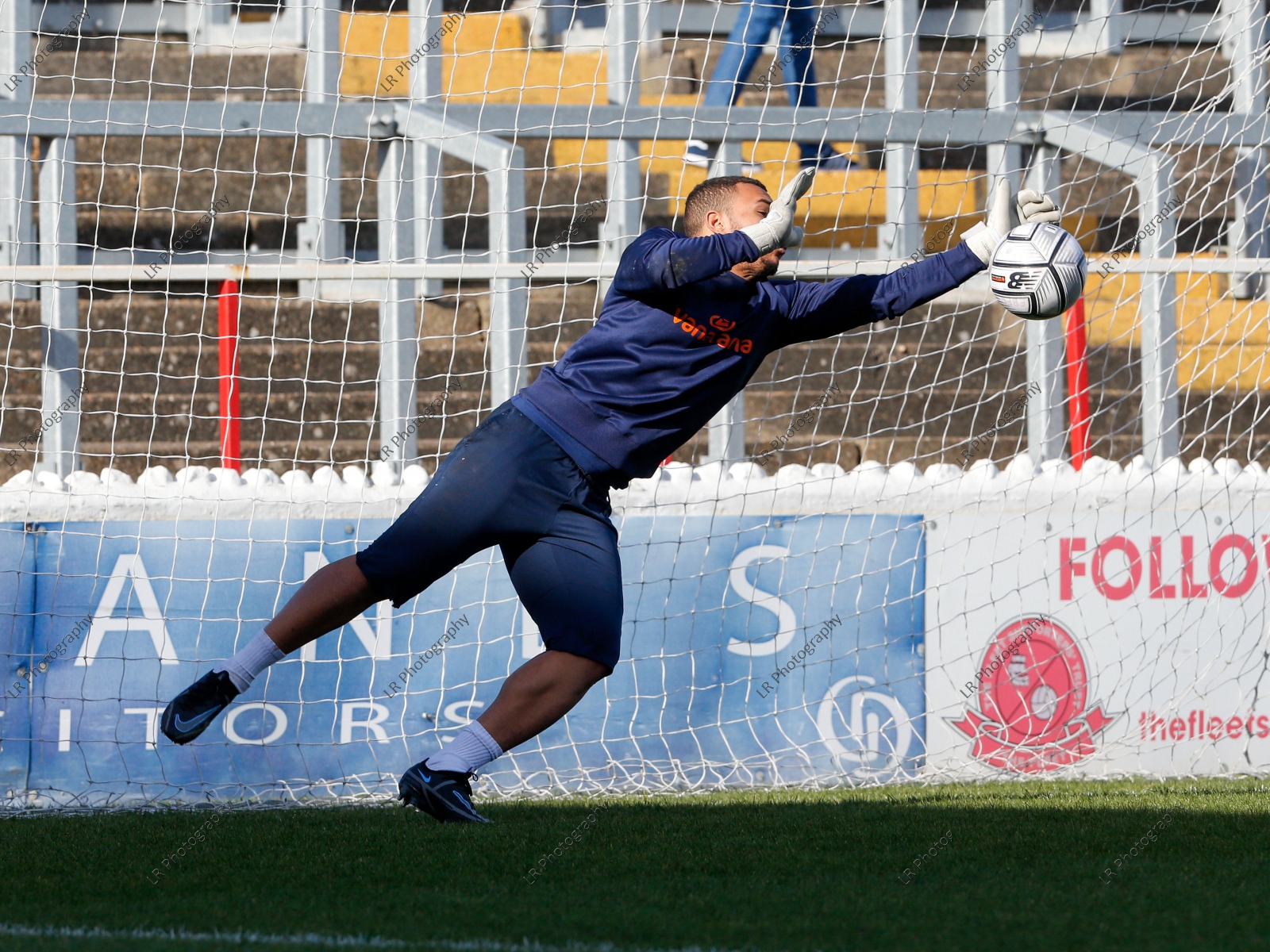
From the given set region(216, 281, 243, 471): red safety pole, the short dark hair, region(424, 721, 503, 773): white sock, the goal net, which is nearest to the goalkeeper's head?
the short dark hair

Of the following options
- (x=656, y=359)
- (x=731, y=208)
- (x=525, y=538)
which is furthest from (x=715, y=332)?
(x=525, y=538)

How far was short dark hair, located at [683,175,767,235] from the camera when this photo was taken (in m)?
4.45

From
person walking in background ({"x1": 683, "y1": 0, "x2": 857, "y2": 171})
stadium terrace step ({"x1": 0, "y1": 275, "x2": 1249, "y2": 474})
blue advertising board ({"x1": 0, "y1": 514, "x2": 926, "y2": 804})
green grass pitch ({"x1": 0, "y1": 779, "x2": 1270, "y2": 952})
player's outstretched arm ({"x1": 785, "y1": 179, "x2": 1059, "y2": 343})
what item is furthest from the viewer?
stadium terrace step ({"x1": 0, "y1": 275, "x2": 1249, "y2": 474})

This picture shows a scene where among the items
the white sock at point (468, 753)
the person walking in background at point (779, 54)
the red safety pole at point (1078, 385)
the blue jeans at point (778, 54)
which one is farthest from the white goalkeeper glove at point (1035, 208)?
the blue jeans at point (778, 54)

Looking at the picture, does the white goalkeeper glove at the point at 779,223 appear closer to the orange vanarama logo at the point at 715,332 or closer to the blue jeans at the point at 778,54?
the orange vanarama logo at the point at 715,332

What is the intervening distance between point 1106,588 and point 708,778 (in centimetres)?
176

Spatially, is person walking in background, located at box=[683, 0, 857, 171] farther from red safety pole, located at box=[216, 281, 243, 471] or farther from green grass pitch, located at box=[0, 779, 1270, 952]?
green grass pitch, located at box=[0, 779, 1270, 952]

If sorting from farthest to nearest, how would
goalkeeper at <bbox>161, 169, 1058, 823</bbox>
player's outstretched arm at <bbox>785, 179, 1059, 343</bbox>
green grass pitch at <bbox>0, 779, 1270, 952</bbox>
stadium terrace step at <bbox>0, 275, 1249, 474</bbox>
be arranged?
stadium terrace step at <bbox>0, 275, 1249, 474</bbox>
player's outstretched arm at <bbox>785, 179, 1059, 343</bbox>
goalkeeper at <bbox>161, 169, 1058, 823</bbox>
green grass pitch at <bbox>0, 779, 1270, 952</bbox>

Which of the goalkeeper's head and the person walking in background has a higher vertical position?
the person walking in background

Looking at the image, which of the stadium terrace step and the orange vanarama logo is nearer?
the orange vanarama logo

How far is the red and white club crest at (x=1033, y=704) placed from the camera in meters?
6.20

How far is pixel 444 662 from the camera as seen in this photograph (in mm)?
6016

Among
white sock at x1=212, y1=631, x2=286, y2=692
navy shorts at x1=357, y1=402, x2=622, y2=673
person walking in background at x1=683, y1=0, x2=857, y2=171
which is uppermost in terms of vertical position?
person walking in background at x1=683, y1=0, x2=857, y2=171

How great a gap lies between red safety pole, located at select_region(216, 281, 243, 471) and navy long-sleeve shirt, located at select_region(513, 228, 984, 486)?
2.20m
